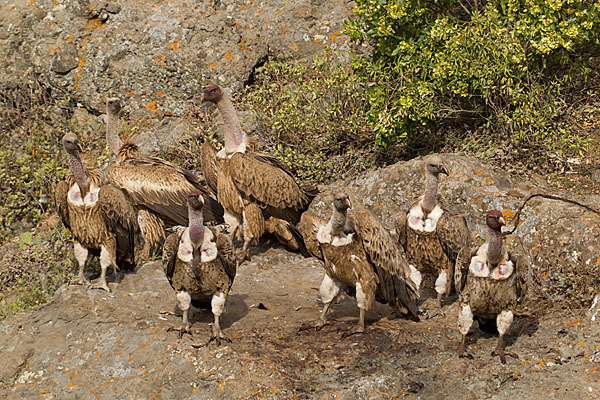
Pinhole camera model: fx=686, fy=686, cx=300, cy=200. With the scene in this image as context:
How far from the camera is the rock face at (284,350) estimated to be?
515cm

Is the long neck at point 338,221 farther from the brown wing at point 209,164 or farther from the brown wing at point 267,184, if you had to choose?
the brown wing at point 209,164

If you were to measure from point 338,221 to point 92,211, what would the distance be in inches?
104

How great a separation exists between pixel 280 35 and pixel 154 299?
21.8 feet

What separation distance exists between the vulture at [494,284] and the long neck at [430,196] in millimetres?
1171

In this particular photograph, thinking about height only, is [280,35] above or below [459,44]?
below

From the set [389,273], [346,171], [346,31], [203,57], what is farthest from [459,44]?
[203,57]

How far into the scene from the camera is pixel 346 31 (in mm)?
9766

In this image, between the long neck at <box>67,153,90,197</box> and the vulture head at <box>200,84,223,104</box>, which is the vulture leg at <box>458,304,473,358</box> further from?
the vulture head at <box>200,84,223,104</box>

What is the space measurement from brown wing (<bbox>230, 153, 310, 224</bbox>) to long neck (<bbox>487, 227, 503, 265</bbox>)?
11.0 feet

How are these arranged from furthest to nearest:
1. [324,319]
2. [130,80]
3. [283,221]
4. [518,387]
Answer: [130,80], [283,221], [324,319], [518,387]

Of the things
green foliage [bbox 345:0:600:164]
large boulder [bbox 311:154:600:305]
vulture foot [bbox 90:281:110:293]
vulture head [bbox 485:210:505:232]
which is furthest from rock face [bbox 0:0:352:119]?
vulture head [bbox 485:210:505:232]

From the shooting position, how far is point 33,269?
849 cm

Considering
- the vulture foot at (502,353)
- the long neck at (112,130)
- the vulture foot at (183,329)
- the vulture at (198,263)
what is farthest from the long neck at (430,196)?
the long neck at (112,130)

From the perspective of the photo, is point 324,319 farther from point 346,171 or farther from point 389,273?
point 346,171
